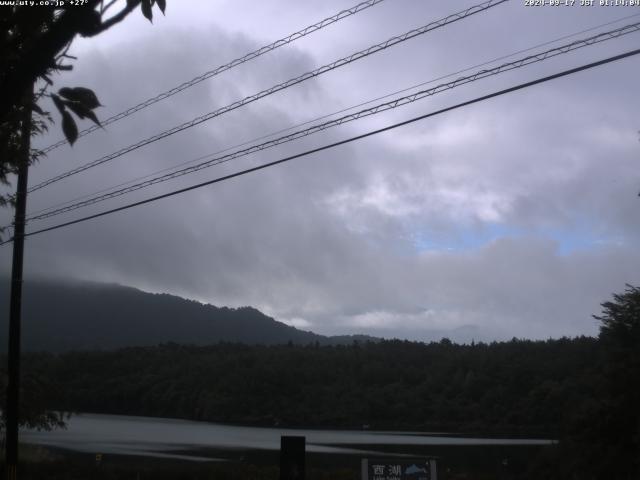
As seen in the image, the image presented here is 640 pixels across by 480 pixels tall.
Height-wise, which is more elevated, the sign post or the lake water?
the sign post

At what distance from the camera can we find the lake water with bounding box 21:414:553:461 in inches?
1864

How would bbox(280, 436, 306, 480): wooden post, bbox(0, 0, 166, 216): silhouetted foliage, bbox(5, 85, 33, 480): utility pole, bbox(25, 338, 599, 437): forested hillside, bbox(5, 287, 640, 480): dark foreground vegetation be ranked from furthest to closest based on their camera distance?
bbox(25, 338, 599, 437): forested hillside, bbox(5, 287, 640, 480): dark foreground vegetation, bbox(5, 85, 33, 480): utility pole, bbox(280, 436, 306, 480): wooden post, bbox(0, 0, 166, 216): silhouetted foliage

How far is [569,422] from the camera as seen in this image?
30.1 meters

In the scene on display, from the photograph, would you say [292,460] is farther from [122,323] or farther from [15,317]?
[122,323]

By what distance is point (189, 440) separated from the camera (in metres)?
57.9

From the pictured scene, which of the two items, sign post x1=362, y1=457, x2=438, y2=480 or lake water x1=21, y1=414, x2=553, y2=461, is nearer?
sign post x1=362, y1=457, x2=438, y2=480

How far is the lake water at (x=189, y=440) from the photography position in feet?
155

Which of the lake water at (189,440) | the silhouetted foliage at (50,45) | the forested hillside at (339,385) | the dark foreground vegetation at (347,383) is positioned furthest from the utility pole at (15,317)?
the forested hillside at (339,385)

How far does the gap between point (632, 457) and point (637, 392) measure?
7.11 feet

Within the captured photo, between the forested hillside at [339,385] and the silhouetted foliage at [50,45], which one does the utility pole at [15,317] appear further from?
the forested hillside at [339,385]

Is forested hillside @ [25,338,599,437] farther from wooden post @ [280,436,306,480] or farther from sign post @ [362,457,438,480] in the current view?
sign post @ [362,457,438,480]

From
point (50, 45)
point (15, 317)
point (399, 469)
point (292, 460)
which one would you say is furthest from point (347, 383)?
point (50, 45)

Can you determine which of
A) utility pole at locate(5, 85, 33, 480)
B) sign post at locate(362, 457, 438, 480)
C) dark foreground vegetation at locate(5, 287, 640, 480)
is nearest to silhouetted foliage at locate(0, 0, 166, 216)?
sign post at locate(362, 457, 438, 480)

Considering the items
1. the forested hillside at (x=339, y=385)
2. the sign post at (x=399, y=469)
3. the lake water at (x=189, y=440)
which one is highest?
the forested hillside at (x=339, y=385)
